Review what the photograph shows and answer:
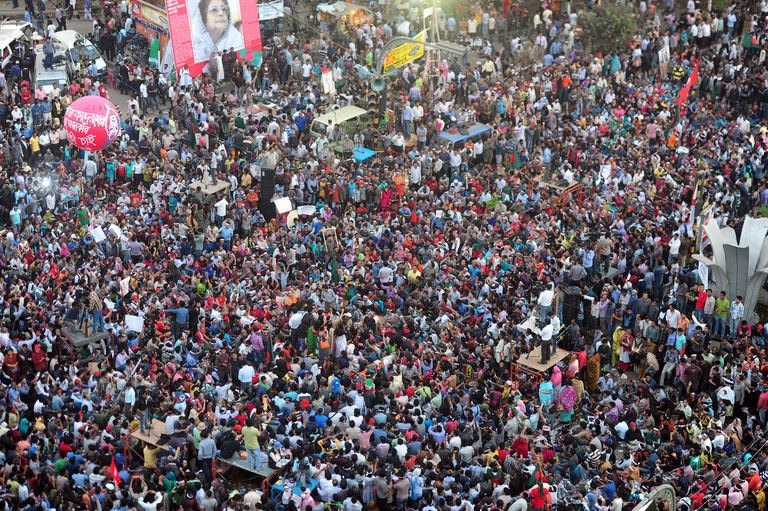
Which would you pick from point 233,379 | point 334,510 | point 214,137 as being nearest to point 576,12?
point 214,137

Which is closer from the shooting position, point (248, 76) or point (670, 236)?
point (670, 236)

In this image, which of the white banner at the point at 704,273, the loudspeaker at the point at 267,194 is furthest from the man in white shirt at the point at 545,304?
the loudspeaker at the point at 267,194

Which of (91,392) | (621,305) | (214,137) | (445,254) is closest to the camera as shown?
(91,392)

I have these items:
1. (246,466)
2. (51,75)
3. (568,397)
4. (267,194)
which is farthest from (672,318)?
(51,75)

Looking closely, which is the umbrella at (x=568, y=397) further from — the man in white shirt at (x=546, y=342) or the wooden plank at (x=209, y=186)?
the wooden plank at (x=209, y=186)

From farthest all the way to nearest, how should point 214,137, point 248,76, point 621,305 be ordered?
point 248,76 < point 214,137 < point 621,305

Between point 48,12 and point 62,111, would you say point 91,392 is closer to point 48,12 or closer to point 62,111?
point 62,111

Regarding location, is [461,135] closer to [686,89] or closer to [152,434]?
[686,89]
